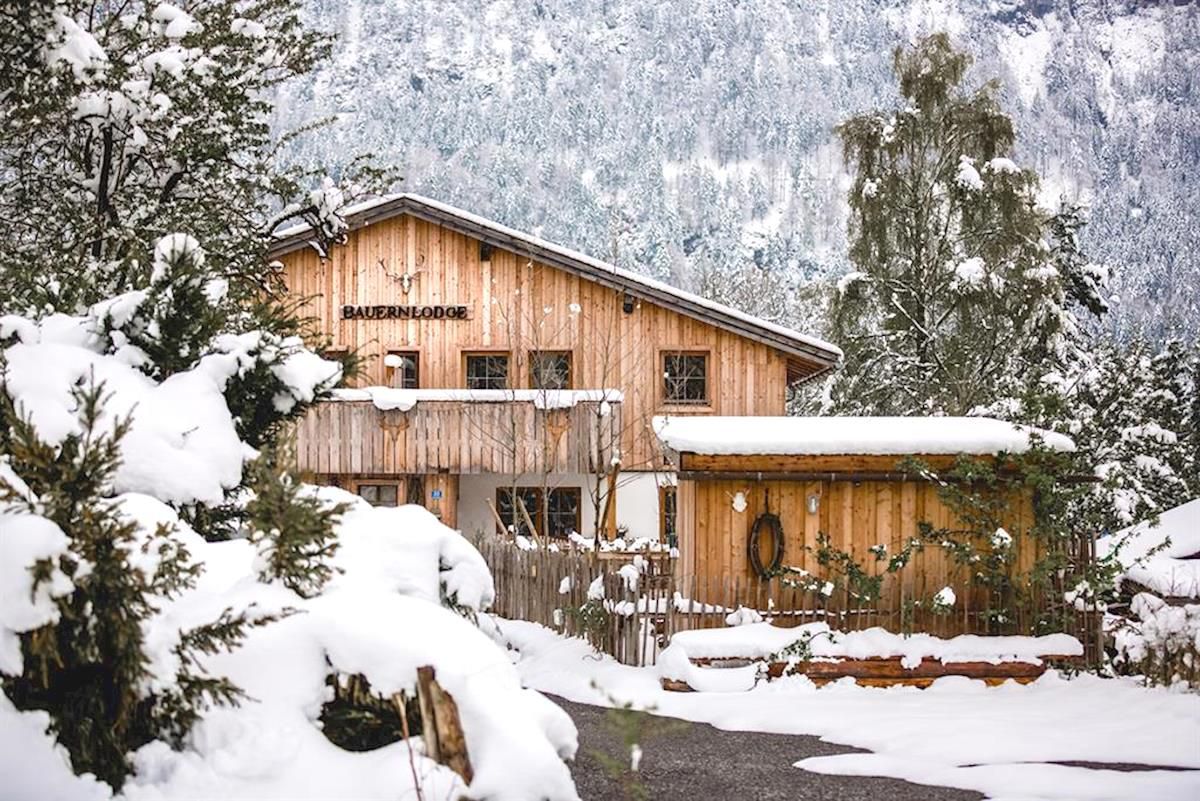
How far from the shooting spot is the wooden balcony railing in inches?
878

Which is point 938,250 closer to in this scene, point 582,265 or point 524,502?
point 582,265

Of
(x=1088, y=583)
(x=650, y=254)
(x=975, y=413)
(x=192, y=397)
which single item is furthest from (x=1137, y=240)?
(x=192, y=397)

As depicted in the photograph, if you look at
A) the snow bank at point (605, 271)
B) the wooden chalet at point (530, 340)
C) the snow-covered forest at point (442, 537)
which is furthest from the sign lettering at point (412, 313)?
the snow bank at point (605, 271)

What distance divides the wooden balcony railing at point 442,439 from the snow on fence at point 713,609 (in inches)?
288

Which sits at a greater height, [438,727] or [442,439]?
[442,439]

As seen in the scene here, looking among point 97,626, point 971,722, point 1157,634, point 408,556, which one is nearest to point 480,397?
point 1157,634

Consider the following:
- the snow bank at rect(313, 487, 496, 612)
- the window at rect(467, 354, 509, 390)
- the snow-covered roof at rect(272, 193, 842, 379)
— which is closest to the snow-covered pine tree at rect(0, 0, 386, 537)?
the snow bank at rect(313, 487, 496, 612)

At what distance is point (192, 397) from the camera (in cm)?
771

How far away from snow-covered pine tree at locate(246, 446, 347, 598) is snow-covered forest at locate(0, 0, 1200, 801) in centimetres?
2

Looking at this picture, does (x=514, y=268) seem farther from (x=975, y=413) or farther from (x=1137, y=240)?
(x=1137, y=240)

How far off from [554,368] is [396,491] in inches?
156

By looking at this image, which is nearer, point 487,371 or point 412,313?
point 412,313

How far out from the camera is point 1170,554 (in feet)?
49.1

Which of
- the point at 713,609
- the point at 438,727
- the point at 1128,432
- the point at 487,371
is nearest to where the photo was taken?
the point at 438,727
